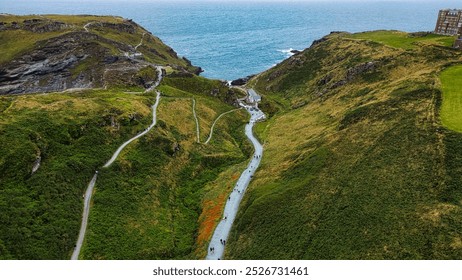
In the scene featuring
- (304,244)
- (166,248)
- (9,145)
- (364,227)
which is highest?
(9,145)

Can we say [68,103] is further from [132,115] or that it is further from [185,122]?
[185,122]

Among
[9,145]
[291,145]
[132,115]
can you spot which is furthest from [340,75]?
[9,145]

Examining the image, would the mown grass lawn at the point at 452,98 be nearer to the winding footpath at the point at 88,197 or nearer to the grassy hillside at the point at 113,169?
the grassy hillside at the point at 113,169

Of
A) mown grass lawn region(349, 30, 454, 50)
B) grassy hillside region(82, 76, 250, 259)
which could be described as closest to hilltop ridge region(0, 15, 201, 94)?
grassy hillside region(82, 76, 250, 259)

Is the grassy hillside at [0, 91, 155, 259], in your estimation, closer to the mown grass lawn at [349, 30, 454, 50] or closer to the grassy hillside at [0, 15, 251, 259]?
the grassy hillside at [0, 15, 251, 259]

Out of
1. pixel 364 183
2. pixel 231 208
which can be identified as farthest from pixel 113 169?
pixel 364 183

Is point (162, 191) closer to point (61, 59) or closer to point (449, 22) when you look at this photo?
point (61, 59)
